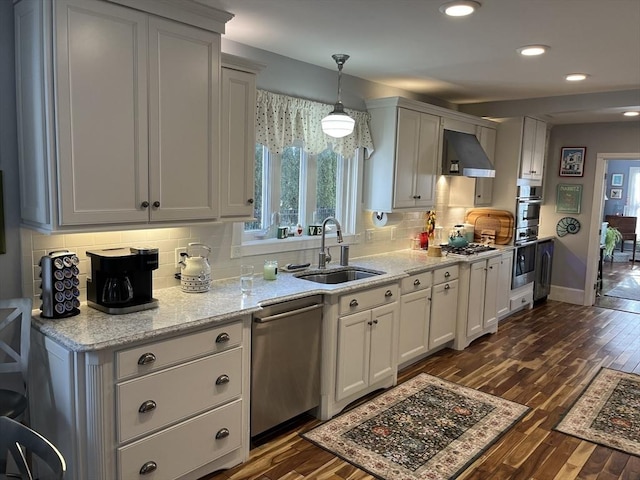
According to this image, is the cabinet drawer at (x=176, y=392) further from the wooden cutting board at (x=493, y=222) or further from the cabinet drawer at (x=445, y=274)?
the wooden cutting board at (x=493, y=222)

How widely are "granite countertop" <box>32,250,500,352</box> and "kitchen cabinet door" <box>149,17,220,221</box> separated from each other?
0.47 meters

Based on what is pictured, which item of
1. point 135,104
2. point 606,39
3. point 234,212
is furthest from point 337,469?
point 606,39

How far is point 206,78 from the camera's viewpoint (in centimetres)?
265

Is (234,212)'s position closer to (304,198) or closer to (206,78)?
(206,78)

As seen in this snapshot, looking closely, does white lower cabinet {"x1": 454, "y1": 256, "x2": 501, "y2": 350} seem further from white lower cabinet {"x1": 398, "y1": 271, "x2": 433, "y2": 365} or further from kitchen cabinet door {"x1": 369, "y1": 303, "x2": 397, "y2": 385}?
kitchen cabinet door {"x1": 369, "y1": 303, "x2": 397, "y2": 385}

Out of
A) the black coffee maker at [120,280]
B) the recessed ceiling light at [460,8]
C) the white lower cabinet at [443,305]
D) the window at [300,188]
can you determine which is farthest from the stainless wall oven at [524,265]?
the black coffee maker at [120,280]

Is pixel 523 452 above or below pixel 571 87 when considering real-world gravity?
below

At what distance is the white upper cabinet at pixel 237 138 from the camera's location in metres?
2.82

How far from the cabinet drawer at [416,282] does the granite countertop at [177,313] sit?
177mm

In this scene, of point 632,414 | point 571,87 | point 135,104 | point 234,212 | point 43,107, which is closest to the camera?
point 43,107

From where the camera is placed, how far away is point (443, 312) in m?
4.45

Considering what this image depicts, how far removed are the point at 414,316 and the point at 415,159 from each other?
139cm

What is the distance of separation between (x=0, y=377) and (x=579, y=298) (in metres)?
6.58

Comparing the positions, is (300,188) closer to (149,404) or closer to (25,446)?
(149,404)
